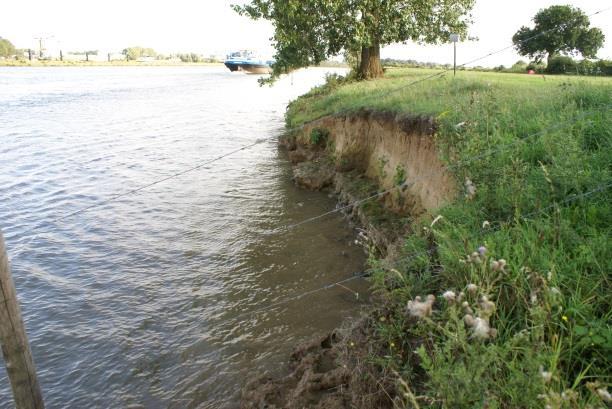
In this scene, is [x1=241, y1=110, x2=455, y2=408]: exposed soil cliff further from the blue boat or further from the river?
the blue boat

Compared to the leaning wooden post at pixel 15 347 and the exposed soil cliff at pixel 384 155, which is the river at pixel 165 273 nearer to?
the leaning wooden post at pixel 15 347

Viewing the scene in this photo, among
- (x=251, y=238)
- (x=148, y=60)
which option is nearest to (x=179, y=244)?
(x=251, y=238)

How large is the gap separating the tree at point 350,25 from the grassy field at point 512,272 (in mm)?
10101

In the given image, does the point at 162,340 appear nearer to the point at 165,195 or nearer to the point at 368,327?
the point at 368,327

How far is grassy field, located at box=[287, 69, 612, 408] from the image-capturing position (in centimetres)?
262

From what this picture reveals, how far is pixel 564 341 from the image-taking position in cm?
307

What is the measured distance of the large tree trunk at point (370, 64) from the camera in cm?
1939

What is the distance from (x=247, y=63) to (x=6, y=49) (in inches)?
3333

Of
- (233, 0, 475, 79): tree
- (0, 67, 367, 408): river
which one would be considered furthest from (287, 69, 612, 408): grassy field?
(233, 0, 475, 79): tree

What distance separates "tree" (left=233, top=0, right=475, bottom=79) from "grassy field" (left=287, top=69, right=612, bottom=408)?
10.1 metres

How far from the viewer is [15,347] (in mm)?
4570

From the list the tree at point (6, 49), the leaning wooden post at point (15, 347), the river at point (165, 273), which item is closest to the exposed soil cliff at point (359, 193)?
the river at point (165, 273)

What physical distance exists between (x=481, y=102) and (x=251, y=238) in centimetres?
522

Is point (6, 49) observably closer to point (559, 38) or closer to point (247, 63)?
point (247, 63)
